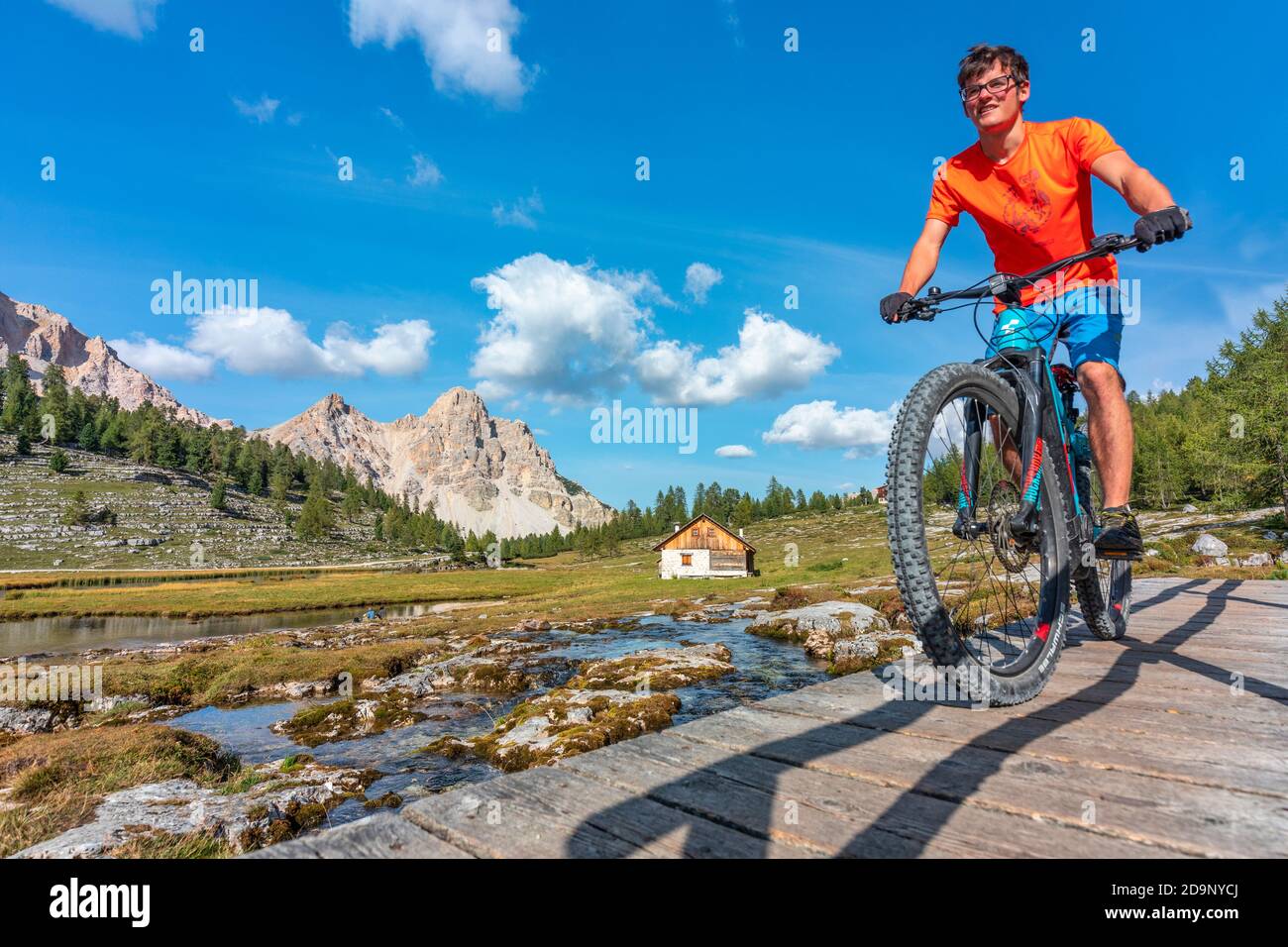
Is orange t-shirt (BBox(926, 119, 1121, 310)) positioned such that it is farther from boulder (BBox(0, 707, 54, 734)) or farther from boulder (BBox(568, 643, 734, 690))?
boulder (BBox(0, 707, 54, 734))

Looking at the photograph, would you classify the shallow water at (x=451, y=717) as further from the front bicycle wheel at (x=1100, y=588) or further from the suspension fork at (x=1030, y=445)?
the suspension fork at (x=1030, y=445)

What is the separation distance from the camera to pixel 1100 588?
5.93 metres

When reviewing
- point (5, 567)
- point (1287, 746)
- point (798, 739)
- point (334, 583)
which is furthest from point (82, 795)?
point (5, 567)

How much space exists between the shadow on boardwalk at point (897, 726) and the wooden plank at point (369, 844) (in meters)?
0.47

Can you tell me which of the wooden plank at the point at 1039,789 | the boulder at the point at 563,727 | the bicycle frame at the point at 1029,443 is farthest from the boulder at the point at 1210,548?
the wooden plank at the point at 1039,789

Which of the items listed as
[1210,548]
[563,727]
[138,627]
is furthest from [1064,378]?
[138,627]

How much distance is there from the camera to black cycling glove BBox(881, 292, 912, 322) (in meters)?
4.73

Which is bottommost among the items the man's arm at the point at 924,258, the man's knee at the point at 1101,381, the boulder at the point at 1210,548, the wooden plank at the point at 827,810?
the boulder at the point at 1210,548

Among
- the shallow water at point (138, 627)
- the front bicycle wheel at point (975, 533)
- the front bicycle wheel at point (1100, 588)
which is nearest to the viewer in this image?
the front bicycle wheel at point (975, 533)

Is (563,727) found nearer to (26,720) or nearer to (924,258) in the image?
(924,258)

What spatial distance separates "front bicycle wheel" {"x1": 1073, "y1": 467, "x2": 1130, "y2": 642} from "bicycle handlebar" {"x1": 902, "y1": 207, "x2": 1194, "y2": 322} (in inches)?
70.3

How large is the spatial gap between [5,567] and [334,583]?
86081 millimetres

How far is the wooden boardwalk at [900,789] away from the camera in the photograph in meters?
2.05

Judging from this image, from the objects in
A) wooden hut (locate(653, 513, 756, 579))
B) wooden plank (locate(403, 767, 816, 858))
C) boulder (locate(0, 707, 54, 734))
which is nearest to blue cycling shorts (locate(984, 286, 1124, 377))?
wooden plank (locate(403, 767, 816, 858))
